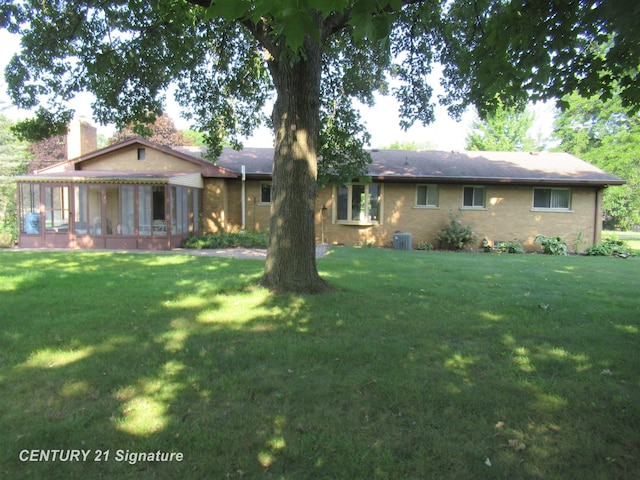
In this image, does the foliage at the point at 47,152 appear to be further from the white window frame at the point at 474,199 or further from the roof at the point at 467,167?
the white window frame at the point at 474,199

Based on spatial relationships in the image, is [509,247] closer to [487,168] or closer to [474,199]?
[474,199]

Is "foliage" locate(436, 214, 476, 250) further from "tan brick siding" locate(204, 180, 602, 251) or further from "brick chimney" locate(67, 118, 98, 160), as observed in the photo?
"brick chimney" locate(67, 118, 98, 160)

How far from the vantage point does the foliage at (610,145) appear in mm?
31828

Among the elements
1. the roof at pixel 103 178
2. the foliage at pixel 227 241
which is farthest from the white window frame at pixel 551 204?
the roof at pixel 103 178

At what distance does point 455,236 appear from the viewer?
1695 centimetres

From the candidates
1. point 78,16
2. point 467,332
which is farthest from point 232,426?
point 78,16

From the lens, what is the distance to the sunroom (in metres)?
15.1

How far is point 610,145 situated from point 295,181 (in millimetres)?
35747

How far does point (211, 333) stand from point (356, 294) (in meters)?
2.82

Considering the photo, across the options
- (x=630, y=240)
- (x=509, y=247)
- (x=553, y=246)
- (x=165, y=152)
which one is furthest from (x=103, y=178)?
(x=630, y=240)

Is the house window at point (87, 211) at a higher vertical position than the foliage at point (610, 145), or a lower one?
lower

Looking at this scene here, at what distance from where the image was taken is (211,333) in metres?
5.09

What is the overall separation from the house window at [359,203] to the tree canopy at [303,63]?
5.05 metres

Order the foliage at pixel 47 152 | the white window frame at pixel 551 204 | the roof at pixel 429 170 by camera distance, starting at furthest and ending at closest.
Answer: the foliage at pixel 47 152 → the white window frame at pixel 551 204 → the roof at pixel 429 170
